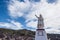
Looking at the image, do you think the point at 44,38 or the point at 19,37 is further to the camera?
the point at 19,37

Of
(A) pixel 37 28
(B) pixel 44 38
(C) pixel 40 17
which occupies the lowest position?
(B) pixel 44 38

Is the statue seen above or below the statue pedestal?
above

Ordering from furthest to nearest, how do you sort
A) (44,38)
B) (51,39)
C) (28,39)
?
1. (28,39)
2. (51,39)
3. (44,38)

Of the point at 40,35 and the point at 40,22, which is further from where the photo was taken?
the point at 40,22

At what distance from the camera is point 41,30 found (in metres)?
11.2

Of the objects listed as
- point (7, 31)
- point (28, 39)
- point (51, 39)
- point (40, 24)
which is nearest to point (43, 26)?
point (40, 24)

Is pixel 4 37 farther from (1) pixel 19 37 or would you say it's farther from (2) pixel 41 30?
(2) pixel 41 30

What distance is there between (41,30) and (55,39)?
596cm

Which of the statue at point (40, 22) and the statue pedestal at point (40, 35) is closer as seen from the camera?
the statue pedestal at point (40, 35)

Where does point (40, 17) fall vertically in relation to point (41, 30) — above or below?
above

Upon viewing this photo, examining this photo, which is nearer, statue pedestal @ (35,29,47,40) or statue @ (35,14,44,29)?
statue pedestal @ (35,29,47,40)

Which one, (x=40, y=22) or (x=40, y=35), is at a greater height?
(x=40, y=22)

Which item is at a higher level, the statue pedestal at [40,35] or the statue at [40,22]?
the statue at [40,22]

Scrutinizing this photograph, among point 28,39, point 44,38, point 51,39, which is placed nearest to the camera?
point 44,38
